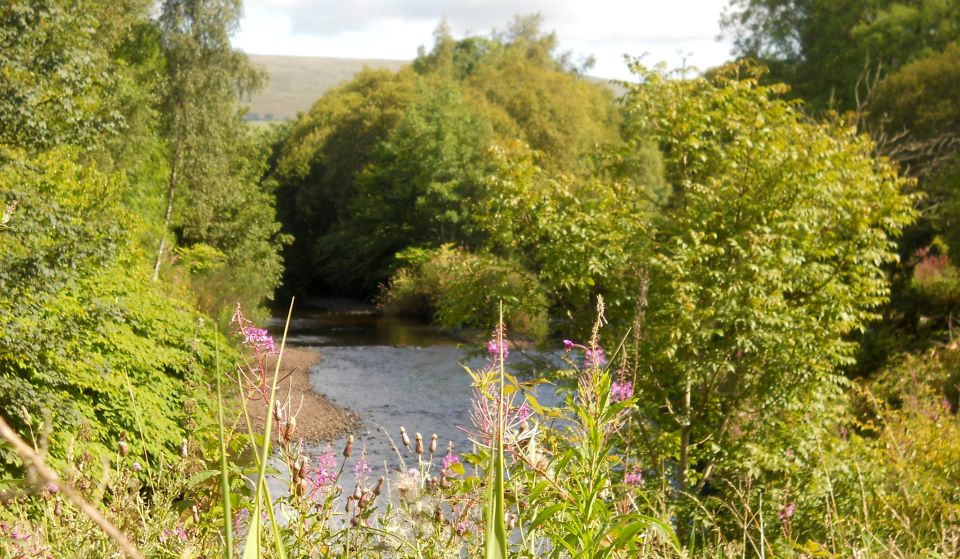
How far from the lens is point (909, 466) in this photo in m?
7.94

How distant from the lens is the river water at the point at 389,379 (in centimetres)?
1639

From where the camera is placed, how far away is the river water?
53.8 feet

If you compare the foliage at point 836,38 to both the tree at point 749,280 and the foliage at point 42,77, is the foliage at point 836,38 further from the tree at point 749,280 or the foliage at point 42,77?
the foliage at point 42,77

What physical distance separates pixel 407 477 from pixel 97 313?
21.9 feet

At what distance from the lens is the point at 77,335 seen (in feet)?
29.3

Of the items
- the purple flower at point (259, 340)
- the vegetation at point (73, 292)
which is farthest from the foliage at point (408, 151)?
the purple flower at point (259, 340)

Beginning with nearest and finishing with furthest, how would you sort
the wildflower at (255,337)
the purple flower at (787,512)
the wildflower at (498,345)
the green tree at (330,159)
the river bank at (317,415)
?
the wildflower at (498,345)
the wildflower at (255,337)
the purple flower at (787,512)
the river bank at (317,415)
the green tree at (330,159)

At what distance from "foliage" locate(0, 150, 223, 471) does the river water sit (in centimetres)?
262

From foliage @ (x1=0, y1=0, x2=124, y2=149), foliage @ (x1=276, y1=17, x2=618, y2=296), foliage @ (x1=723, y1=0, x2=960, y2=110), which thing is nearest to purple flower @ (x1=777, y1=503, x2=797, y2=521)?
foliage @ (x1=0, y1=0, x2=124, y2=149)

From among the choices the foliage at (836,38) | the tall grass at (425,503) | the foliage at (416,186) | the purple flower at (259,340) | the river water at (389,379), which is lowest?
the river water at (389,379)

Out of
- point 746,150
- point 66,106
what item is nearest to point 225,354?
point 66,106

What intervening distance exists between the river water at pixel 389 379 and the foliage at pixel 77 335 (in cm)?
262

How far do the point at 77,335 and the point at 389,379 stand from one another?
45.4 ft

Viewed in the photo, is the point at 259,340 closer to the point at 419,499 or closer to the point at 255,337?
the point at 255,337
